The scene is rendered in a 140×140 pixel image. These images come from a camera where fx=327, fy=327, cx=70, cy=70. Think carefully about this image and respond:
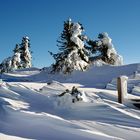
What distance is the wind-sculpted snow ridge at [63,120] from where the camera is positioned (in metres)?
7.39

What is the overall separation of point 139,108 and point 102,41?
30437 mm

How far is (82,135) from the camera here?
7.25m

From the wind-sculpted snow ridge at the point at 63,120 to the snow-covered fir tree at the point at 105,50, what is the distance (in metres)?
29.3

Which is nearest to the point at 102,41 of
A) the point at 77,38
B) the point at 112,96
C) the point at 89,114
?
the point at 77,38

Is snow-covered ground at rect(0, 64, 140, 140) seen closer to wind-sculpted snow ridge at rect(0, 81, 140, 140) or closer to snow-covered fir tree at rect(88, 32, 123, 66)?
wind-sculpted snow ridge at rect(0, 81, 140, 140)

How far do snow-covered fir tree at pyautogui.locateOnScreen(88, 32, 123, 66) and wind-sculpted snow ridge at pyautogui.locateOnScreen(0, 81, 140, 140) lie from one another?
29330 millimetres

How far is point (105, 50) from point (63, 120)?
33.3m

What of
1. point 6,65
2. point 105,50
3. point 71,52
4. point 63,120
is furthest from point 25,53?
point 63,120

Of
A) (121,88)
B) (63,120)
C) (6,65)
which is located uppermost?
(6,65)

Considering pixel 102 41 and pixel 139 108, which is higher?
pixel 102 41

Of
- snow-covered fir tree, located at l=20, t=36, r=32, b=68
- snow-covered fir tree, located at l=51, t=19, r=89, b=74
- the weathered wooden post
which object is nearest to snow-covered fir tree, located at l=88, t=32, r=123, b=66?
snow-covered fir tree, located at l=51, t=19, r=89, b=74

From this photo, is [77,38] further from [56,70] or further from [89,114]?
[89,114]

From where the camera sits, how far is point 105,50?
134ft

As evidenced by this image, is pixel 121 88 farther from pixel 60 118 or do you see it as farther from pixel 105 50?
pixel 105 50
